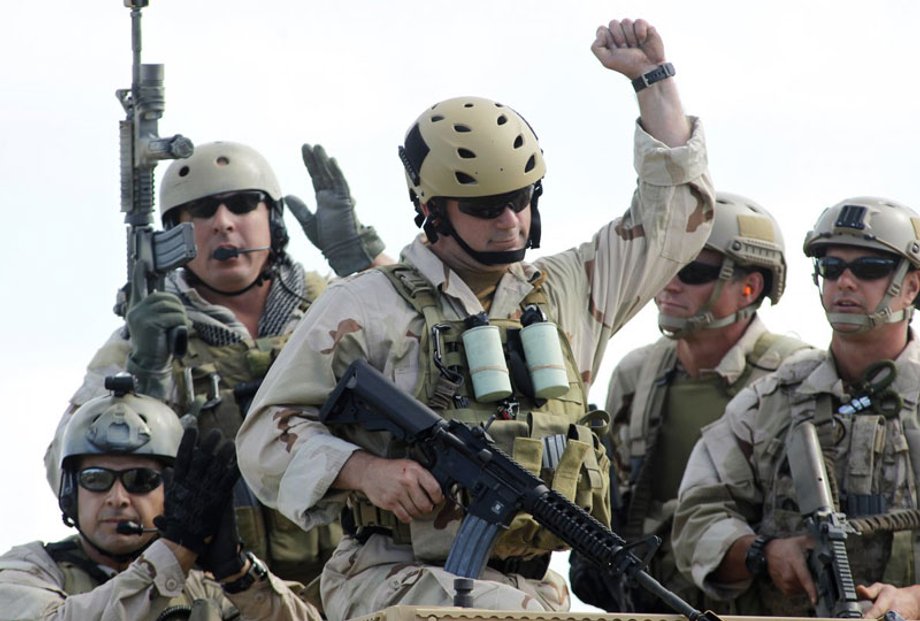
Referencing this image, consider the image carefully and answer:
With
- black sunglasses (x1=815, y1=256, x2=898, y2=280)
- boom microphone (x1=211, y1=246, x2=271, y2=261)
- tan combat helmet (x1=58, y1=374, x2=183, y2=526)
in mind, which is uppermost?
boom microphone (x1=211, y1=246, x2=271, y2=261)

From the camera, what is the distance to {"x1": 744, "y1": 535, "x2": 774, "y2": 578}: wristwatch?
457 inches

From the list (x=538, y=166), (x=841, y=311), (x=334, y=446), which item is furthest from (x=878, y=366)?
(x=334, y=446)

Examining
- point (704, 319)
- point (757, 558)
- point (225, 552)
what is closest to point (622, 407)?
point (704, 319)

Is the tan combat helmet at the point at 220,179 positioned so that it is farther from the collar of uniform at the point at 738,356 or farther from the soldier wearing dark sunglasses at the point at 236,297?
the collar of uniform at the point at 738,356

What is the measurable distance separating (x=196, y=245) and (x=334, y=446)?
4.04 metres

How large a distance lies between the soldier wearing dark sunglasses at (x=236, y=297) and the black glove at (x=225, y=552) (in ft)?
4.56

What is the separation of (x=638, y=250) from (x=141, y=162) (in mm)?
4112

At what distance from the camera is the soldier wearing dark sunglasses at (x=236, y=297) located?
12.2 meters

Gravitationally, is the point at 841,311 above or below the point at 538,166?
below

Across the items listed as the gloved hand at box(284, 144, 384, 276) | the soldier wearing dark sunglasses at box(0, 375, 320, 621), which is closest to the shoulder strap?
the gloved hand at box(284, 144, 384, 276)

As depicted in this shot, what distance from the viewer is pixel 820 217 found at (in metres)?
12.4

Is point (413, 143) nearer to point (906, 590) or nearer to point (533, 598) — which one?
point (533, 598)

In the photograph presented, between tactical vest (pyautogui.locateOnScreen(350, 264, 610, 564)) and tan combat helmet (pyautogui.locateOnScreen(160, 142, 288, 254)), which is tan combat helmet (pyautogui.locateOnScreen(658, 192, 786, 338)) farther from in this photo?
tactical vest (pyautogui.locateOnScreen(350, 264, 610, 564))

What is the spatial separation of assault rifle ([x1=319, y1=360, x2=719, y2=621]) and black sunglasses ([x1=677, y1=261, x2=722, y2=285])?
4619mm
